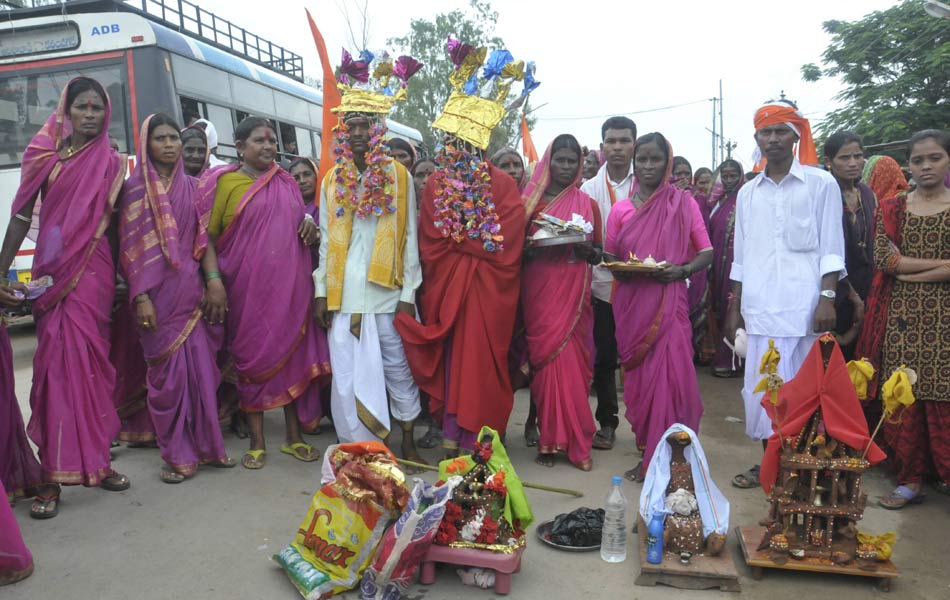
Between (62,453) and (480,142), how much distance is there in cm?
293

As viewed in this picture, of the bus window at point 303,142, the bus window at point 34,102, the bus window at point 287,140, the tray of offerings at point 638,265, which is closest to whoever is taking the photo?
the tray of offerings at point 638,265

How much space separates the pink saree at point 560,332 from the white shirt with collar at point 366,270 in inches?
30.2

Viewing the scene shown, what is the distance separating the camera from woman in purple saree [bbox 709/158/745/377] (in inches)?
287

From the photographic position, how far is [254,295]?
14.6 ft

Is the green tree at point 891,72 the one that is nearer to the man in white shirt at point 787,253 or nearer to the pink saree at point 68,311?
the man in white shirt at point 787,253

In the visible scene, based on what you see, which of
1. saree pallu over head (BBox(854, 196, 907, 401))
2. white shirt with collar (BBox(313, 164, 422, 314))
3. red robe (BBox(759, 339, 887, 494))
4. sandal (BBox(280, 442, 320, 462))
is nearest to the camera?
red robe (BBox(759, 339, 887, 494))

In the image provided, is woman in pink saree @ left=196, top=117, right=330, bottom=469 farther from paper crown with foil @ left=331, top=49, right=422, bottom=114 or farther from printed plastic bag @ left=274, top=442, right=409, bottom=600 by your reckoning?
printed plastic bag @ left=274, top=442, right=409, bottom=600

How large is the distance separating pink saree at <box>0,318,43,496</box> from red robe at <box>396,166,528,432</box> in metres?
2.14

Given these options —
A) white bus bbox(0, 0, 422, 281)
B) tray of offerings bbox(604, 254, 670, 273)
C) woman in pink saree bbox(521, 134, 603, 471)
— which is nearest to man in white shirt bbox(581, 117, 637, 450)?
woman in pink saree bbox(521, 134, 603, 471)

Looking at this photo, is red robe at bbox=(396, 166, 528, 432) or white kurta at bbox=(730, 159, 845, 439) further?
red robe at bbox=(396, 166, 528, 432)

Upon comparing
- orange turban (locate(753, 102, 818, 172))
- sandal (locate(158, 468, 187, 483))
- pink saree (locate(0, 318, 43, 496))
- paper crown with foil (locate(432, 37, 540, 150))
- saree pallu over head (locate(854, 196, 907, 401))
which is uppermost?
paper crown with foil (locate(432, 37, 540, 150))

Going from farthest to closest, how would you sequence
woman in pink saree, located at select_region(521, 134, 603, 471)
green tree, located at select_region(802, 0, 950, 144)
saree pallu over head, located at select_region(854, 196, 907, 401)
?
green tree, located at select_region(802, 0, 950, 144) → woman in pink saree, located at select_region(521, 134, 603, 471) → saree pallu over head, located at select_region(854, 196, 907, 401)

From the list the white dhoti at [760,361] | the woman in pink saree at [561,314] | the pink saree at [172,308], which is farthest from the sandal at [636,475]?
the pink saree at [172,308]

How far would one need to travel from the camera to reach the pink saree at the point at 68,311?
3748mm
